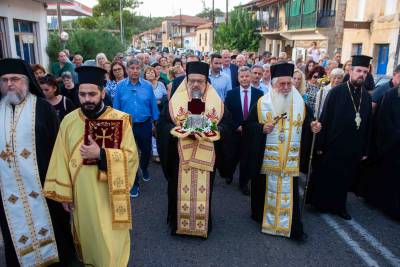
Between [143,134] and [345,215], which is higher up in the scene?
[143,134]

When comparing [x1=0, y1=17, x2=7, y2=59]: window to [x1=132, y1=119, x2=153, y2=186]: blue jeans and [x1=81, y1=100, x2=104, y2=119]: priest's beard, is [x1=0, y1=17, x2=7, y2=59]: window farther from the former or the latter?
[x1=81, y1=100, x2=104, y2=119]: priest's beard

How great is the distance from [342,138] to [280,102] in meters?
1.13

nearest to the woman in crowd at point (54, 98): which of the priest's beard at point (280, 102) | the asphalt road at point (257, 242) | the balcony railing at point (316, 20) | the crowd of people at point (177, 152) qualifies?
the crowd of people at point (177, 152)

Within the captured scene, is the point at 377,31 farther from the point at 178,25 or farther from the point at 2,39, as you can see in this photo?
the point at 178,25

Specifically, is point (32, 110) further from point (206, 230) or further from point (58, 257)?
point (206, 230)

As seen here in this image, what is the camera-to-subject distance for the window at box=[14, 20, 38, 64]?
1230 centimetres

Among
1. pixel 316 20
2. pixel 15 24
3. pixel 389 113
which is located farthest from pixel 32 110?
pixel 316 20

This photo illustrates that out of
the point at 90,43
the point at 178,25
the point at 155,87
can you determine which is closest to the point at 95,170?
the point at 155,87

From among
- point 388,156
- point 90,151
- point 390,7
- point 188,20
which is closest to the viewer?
point 90,151

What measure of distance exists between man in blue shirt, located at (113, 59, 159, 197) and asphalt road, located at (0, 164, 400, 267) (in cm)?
100

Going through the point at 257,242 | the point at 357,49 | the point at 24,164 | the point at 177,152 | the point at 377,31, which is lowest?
the point at 257,242

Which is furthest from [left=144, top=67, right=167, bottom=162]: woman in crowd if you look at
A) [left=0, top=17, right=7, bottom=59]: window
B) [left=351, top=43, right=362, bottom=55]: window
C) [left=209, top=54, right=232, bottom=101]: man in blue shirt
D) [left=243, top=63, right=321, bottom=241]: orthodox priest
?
[left=351, top=43, right=362, bottom=55]: window

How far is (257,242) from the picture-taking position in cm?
422

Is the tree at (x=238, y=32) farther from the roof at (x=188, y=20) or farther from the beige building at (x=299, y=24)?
the roof at (x=188, y=20)
